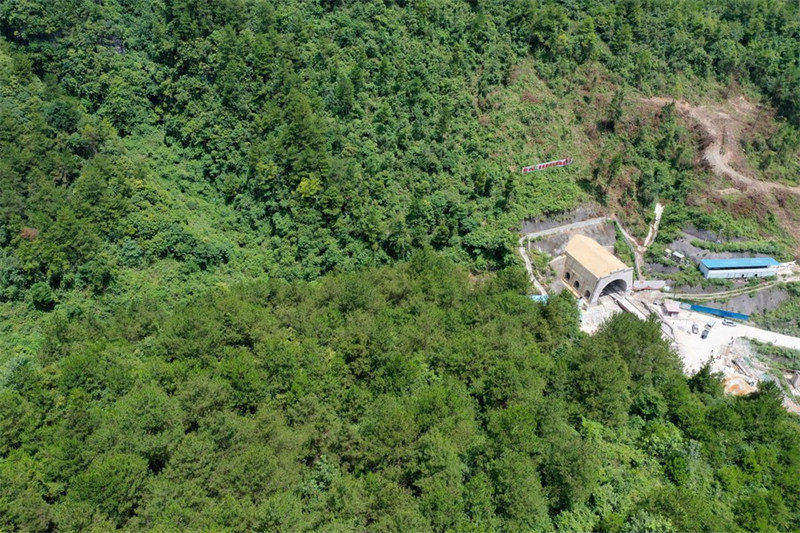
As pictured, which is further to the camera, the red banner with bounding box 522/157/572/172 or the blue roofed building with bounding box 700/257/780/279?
the red banner with bounding box 522/157/572/172

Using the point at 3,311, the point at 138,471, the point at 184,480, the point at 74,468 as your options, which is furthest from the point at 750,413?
the point at 3,311

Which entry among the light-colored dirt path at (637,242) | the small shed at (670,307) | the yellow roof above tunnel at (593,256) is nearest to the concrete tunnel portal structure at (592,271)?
the yellow roof above tunnel at (593,256)

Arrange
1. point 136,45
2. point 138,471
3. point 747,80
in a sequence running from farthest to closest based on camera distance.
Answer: point 747,80
point 136,45
point 138,471

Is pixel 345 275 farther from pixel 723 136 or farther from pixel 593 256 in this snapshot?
pixel 723 136

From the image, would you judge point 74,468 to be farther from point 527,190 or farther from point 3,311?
point 527,190

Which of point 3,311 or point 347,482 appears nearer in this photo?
point 347,482

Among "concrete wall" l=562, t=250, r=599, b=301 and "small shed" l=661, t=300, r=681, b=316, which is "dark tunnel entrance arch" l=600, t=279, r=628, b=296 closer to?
"concrete wall" l=562, t=250, r=599, b=301

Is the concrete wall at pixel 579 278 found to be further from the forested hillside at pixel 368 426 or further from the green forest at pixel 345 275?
the forested hillside at pixel 368 426

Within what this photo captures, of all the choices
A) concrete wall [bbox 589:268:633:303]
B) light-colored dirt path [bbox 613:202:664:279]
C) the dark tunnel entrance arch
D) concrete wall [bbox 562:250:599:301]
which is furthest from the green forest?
the dark tunnel entrance arch
